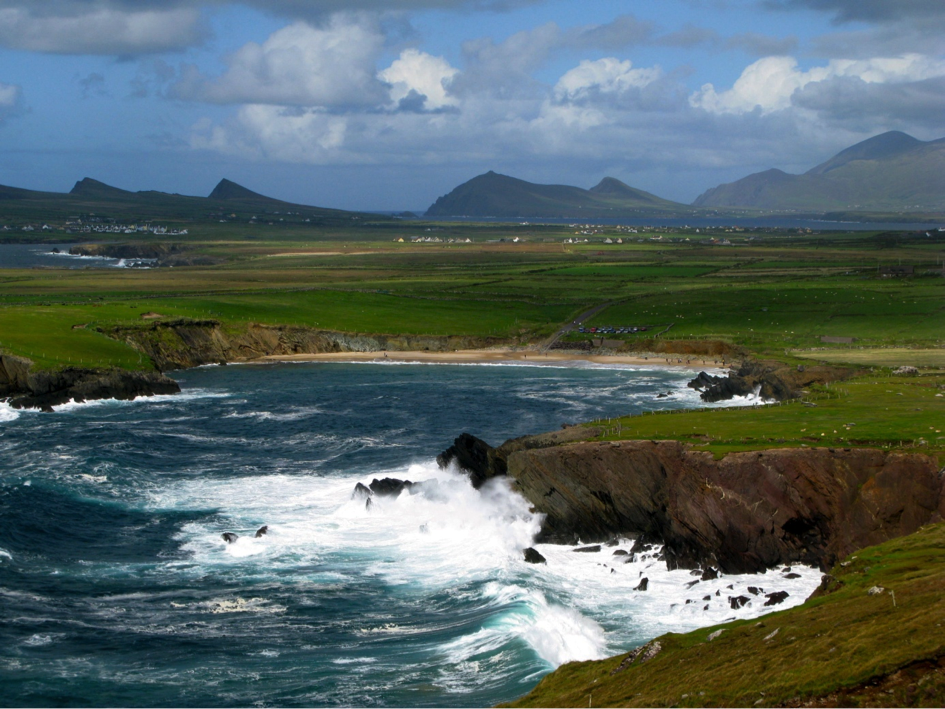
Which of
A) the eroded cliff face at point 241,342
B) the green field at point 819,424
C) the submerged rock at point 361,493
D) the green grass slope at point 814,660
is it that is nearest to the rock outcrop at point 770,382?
the green field at point 819,424

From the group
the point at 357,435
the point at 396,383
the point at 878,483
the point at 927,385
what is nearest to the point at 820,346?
the point at 927,385

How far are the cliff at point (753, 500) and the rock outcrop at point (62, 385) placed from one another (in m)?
50.1

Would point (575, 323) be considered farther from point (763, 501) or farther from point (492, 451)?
point (763, 501)

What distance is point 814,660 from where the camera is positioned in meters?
23.0

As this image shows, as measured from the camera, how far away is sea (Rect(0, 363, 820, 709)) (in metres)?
33.0

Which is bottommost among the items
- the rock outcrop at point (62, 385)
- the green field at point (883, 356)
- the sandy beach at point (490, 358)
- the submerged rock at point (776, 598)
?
the submerged rock at point (776, 598)

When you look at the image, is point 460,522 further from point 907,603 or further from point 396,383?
point 396,383

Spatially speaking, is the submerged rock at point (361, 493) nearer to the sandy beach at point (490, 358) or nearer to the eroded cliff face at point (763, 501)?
the eroded cliff face at point (763, 501)

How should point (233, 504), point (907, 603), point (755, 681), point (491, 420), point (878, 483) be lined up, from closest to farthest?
point (755, 681)
point (907, 603)
point (878, 483)
point (233, 504)
point (491, 420)

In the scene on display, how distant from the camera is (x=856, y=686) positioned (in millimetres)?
21375

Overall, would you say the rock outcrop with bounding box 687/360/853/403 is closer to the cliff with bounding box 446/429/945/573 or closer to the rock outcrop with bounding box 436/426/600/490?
the rock outcrop with bounding box 436/426/600/490

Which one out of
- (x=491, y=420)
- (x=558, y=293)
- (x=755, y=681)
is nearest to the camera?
(x=755, y=681)

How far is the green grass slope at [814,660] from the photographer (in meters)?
21.4

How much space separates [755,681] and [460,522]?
1098 inches
